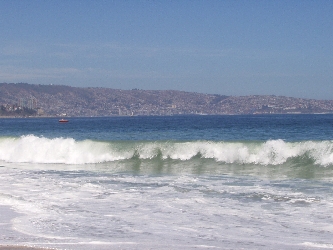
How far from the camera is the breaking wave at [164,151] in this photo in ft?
71.1

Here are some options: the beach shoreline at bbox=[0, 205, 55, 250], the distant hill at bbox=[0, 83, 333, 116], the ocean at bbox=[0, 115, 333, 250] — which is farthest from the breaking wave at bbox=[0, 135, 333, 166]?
the distant hill at bbox=[0, 83, 333, 116]

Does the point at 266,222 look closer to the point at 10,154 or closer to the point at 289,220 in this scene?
the point at 289,220

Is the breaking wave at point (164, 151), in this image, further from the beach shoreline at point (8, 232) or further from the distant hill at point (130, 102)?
the distant hill at point (130, 102)

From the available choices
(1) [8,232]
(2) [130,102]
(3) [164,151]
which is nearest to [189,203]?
(1) [8,232]

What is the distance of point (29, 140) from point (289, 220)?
22136 mm

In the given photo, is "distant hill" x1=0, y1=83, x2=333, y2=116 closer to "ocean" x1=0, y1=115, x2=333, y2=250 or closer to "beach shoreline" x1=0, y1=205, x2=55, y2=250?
"ocean" x1=0, y1=115, x2=333, y2=250

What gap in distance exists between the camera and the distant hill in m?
145

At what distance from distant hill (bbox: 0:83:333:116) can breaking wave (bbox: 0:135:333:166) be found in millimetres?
114519

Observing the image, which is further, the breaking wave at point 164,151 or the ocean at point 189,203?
the breaking wave at point 164,151

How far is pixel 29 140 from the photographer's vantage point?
29.4 metres

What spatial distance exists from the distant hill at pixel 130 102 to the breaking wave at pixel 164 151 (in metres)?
115

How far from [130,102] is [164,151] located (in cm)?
13297

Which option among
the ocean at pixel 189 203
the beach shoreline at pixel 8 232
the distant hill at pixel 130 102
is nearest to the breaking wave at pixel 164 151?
the ocean at pixel 189 203

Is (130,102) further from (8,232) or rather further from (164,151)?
(8,232)
